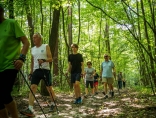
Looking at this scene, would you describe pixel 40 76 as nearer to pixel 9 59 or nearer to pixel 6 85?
pixel 9 59

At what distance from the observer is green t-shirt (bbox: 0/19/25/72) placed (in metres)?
4.37

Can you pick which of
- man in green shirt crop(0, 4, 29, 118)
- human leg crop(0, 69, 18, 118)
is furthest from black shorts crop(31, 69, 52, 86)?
human leg crop(0, 69, 18, 118)

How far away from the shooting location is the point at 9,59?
4383 mm

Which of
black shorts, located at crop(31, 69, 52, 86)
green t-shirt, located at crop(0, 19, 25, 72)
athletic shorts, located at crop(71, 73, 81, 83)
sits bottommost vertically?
athletic shorts, located at crop(71, 73, 81, 83)

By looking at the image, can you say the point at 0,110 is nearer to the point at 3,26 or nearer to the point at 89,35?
the point at 3,26

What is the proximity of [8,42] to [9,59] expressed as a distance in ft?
1.01

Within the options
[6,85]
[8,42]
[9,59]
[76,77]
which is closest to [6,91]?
[6,85]

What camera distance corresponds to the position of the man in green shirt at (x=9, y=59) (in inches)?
167

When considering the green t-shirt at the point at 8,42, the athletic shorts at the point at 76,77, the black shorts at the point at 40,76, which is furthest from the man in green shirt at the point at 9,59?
the athletic shorts at the point at 76,77

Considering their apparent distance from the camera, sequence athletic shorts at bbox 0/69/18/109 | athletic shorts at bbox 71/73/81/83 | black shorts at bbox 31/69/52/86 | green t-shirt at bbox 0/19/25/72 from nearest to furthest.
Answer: athletic shorts at bbox 0/69/18/109, green t-shirt at bbox 0/19/25/72, black shorts at bbox 31/69/52/86, athletic shorts at bbox 71/73/81/83

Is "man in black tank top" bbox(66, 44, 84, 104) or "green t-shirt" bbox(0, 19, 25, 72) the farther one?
"man in black tank top" bbox(66, 44, 84, 104)

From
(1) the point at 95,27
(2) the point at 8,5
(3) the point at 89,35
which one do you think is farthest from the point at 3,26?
(1) the point at 95,27

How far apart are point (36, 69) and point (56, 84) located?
12.8m

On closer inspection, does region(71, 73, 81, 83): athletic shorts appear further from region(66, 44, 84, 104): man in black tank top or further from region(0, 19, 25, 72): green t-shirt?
region(0, 19, 25, 72): green t-shirt
